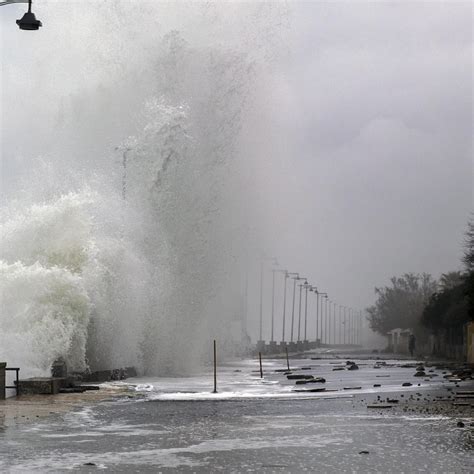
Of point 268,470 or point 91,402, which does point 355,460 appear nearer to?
point 268,470

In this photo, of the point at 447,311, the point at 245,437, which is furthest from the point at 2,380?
the point at 447,311

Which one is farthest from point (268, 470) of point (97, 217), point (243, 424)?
point (97, 217)

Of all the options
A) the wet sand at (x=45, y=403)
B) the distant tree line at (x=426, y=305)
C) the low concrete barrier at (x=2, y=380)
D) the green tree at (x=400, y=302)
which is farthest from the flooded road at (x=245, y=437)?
the green tree at (x=400, y=302)

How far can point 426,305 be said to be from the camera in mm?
95438

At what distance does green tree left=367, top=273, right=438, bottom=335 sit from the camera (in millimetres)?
150375

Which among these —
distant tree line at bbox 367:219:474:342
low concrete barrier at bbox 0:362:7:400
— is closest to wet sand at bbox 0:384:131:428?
low concrete barrier at bbox 0:362:7:400

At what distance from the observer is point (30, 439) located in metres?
13.9

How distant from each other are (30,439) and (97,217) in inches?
1113

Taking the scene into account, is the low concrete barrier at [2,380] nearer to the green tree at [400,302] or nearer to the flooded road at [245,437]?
the flooded road at [245,437]

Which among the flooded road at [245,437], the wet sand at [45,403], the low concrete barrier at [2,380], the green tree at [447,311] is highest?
the green tree at [447,311]

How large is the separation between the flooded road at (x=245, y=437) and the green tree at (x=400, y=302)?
12198cm

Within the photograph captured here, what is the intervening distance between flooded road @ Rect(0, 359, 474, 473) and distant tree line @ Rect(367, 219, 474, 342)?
3371cm

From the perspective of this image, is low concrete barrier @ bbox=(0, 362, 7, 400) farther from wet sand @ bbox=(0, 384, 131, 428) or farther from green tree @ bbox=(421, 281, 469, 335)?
green tree @ bbox=(421, 281, 469, 335)

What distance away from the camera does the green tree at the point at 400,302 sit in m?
150
